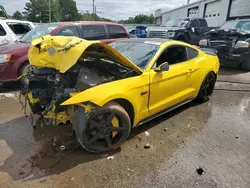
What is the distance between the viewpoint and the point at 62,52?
3012 millimetres

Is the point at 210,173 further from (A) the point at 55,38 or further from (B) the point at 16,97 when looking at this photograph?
(B) the point at 16,97

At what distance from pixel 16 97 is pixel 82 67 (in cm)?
294

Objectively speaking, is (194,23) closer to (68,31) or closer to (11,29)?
(68,31)

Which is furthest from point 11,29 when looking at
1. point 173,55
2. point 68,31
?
point 173,55

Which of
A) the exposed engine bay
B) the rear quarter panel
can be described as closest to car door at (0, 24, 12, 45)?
the exposed engine bay

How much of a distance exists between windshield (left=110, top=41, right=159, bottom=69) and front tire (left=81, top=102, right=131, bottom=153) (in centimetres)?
95

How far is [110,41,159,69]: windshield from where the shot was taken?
3762 millimetres

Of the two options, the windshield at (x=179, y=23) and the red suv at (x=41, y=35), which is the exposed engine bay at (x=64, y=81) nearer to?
the red suv at (x=41, y=35)

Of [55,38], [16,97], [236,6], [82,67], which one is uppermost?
[236,6]

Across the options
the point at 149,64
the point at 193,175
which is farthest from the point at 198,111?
the point at 193,175

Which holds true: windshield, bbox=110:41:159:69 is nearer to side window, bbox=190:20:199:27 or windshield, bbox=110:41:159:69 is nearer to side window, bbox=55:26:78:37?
side window, bbox=55:26:78:37

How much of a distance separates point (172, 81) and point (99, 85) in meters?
1.51

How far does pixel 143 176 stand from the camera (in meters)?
2.79

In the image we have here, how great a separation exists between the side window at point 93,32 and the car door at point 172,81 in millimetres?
3453
